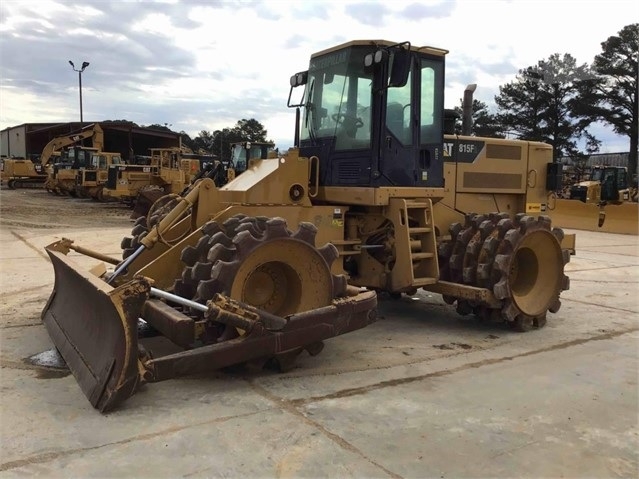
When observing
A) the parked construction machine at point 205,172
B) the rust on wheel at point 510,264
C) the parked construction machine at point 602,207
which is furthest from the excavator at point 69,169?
the rust on wheel at point 510,264

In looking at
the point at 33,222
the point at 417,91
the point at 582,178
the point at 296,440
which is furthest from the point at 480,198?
the point at 582,178

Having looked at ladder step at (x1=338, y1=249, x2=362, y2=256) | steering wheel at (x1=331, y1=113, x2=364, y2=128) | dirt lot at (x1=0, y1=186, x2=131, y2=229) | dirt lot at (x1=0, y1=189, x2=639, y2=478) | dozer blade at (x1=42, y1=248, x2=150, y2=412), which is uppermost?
steering wheel at (x1=331, y1=113, x2=364, y2=128)

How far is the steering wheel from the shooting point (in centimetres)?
616

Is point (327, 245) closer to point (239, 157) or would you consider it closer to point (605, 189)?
point (239, 157)

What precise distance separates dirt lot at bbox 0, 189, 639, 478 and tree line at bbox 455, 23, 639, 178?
40.5m

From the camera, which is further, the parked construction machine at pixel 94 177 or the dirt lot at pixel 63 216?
the parked construction machine at pixel 94 177

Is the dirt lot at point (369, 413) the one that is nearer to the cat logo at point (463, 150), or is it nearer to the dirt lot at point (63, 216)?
the cat logo at point (463, 150)

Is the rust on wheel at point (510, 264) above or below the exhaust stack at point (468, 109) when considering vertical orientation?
below

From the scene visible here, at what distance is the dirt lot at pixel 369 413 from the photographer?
340cm

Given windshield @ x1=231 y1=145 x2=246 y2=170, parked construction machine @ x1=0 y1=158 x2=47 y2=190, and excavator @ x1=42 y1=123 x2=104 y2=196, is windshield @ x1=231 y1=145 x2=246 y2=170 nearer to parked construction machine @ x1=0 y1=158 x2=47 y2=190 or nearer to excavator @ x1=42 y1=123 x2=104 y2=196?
excavator @ x1=42 y1=123 x2=104 y2=196

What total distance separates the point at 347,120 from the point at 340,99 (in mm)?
239

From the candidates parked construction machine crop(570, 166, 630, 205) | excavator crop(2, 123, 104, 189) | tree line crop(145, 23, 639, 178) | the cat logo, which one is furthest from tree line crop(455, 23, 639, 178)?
the cat logo

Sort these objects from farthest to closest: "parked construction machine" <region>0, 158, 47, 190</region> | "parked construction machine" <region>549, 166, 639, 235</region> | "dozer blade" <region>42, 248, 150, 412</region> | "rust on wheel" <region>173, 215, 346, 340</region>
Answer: "parked construction machine" <region>0, 158, 47, 190</region>
"parked construction machine" <region>549, 166, 639, 235</region>
"rust on wheel" <region>173, 215, 346, 340</region>
"dozer blade" <region>42, 248, 150, 412</region>

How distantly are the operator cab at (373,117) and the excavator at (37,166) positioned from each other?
1360 inches
